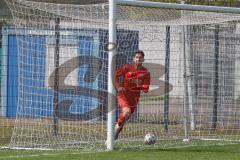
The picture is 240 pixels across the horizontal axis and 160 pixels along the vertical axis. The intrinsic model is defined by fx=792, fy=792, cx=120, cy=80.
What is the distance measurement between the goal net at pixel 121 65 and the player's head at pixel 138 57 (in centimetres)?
25

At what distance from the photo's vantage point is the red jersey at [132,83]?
14588 millimetres

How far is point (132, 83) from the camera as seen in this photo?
49.0ft

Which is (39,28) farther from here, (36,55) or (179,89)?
(179,89)

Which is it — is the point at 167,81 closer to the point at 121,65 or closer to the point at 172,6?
the point at 121,65

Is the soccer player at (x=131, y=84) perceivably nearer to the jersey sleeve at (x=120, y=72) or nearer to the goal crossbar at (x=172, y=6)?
the jersey sleeve at (x=120, y=72)

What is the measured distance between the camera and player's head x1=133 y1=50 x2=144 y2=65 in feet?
47.3

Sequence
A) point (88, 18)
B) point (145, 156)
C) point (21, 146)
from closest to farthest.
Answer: point (145, 156) → point (21, 146) → point (88, 18)

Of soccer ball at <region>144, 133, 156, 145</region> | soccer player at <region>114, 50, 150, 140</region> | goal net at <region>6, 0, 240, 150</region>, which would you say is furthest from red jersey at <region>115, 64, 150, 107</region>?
soccer ball at <region>144, 133, 156, 145</region>

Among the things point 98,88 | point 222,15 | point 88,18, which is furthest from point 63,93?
→ point 222,15

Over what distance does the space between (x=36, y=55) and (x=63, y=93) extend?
1390 mm

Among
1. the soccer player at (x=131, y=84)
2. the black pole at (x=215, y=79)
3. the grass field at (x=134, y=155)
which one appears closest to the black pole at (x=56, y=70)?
the soccer player at (x=131, y=84)

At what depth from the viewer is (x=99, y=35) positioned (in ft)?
47.5

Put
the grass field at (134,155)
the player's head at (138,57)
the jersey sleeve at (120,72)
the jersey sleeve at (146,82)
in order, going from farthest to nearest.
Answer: the jersey sleeve at (146,82), the player's head at (138,57), the jersey sleeve at (120,72), the grass field at (134,155)

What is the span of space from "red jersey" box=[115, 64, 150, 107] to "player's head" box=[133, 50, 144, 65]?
0.62 feet
